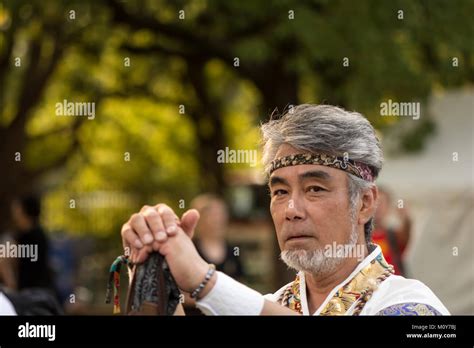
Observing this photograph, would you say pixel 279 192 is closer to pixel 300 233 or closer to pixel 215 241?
pixel 300 233

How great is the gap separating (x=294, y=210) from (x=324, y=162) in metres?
0.17

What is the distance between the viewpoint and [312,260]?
10.6 feet

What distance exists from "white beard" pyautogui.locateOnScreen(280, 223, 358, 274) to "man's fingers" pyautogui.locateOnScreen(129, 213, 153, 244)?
84cm

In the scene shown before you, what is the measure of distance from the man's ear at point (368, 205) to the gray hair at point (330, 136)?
0.11 feet

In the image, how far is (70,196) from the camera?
25766 millimetres

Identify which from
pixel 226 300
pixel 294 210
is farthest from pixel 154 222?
pixel 294 210

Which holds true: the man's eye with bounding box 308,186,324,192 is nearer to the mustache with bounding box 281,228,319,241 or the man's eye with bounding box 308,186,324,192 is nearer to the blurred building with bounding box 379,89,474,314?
the mustache with bounding box 281,228,319,241

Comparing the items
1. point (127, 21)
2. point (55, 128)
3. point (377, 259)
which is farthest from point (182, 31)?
point (377, 259)

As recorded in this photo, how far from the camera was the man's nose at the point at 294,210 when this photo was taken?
319cm

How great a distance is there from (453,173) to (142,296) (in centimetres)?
900

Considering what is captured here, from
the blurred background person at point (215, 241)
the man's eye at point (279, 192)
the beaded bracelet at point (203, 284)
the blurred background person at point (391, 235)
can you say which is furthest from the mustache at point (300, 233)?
the blurred background person at point (215, 241)

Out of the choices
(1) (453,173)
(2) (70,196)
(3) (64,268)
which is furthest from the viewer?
(2) (70,196)

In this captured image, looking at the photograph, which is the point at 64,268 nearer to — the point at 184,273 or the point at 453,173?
the point at 453,173

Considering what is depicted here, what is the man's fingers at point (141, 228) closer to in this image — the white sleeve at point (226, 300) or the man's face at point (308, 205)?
the white sleeve at point (226, 300)
